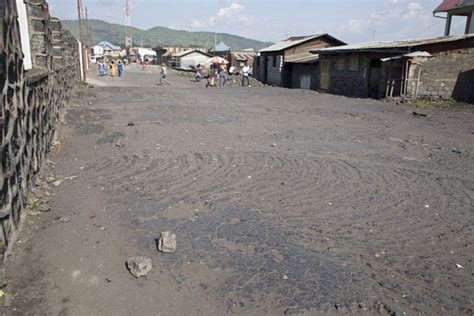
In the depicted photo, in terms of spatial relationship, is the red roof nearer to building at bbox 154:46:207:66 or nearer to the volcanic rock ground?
the volcanic rock ground

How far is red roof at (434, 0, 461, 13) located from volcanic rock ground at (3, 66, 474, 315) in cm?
2035

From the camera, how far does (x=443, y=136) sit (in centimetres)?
1023

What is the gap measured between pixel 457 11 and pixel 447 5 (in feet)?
4.07

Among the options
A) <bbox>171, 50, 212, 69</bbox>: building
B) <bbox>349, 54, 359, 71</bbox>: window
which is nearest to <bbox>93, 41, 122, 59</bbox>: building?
<bbox>171, 50, 212, 69</bbox>: building

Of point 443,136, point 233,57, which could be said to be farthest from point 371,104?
point 233,57

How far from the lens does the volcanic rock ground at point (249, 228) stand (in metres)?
3.23

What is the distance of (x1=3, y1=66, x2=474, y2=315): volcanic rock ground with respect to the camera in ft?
10.6

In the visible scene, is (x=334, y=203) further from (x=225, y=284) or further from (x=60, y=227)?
(x=60, y=227)

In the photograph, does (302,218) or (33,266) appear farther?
(302,218)

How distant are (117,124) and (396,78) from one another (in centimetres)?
1483

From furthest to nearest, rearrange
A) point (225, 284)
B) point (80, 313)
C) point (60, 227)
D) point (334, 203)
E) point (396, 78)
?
point (396, 78), point (334, 203), point (60, 227), point (225, 284), point (80, 313)

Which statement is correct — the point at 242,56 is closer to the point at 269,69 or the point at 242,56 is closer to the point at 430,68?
the point at 269,69

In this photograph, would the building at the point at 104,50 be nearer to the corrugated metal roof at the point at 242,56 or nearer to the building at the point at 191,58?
the building at the point at 191,58

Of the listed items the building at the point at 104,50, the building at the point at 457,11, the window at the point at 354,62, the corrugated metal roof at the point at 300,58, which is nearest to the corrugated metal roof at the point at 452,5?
the building at the point at 457,11
